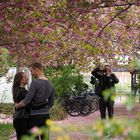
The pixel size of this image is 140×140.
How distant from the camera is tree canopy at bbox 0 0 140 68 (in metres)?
9.37

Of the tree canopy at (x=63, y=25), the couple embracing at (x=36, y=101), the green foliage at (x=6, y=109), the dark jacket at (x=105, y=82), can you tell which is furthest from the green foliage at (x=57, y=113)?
the couple embracing at (x=36, y=101)

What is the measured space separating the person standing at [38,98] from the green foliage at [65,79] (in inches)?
566

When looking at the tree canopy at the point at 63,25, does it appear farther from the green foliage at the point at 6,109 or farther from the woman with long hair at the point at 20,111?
the green foliage at the point at 6,109

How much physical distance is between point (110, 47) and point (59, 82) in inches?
278

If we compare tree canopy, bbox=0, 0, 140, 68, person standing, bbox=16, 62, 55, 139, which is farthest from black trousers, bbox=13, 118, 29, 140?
tree canopy, bbox=0, 0, 140, 68

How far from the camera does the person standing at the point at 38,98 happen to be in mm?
7875

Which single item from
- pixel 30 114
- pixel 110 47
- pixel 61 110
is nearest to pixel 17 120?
pixel 30 114

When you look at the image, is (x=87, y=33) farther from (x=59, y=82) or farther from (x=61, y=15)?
(x=59, y=82)

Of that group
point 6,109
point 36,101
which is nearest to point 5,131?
point 36,101

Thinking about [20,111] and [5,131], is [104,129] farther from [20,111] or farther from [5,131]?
[5,131]

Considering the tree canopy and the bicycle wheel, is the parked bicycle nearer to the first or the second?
the bicycle wheel

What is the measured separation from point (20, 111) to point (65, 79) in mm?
15847

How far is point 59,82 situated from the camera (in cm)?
2361

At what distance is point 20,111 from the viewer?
8.26 m
